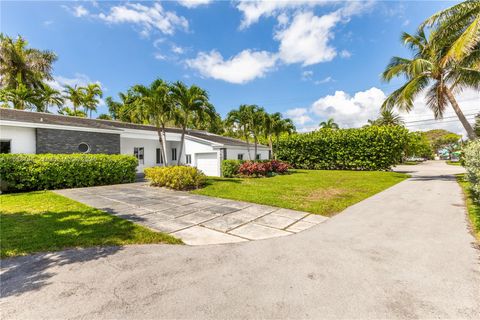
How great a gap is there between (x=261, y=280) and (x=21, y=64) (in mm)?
29226

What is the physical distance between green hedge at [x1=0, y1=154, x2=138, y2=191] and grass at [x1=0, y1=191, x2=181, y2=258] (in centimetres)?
336

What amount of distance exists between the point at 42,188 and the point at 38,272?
9344 mm

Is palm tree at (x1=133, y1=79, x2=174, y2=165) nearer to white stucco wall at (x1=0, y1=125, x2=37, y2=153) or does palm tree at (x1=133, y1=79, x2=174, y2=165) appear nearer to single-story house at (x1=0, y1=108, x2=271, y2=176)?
single-story house at (x1=0, y1=108, x2=271, y2=176)

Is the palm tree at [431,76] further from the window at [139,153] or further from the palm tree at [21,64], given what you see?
the palm tree at [21,64]

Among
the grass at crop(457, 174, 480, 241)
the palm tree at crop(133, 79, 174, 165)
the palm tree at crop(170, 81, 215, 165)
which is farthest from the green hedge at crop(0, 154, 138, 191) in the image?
the grass at crop(457, 174, 480, 241)

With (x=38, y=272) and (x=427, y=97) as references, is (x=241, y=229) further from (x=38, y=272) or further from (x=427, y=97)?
(x=427, y=97)

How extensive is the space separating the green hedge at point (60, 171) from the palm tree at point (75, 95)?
71.0 ft

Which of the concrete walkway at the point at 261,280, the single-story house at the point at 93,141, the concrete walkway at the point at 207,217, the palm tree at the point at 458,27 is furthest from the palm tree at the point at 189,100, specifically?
the palm tree at the point at 458,27

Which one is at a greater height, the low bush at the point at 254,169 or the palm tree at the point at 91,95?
the palm tree at the point at 91,95

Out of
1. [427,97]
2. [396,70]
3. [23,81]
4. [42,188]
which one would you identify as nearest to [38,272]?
[42,188]

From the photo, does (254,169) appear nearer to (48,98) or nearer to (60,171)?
(60,171)

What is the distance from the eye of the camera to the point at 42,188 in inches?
388

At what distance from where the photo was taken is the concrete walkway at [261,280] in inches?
92.0

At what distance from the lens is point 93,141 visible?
13.3 meters
